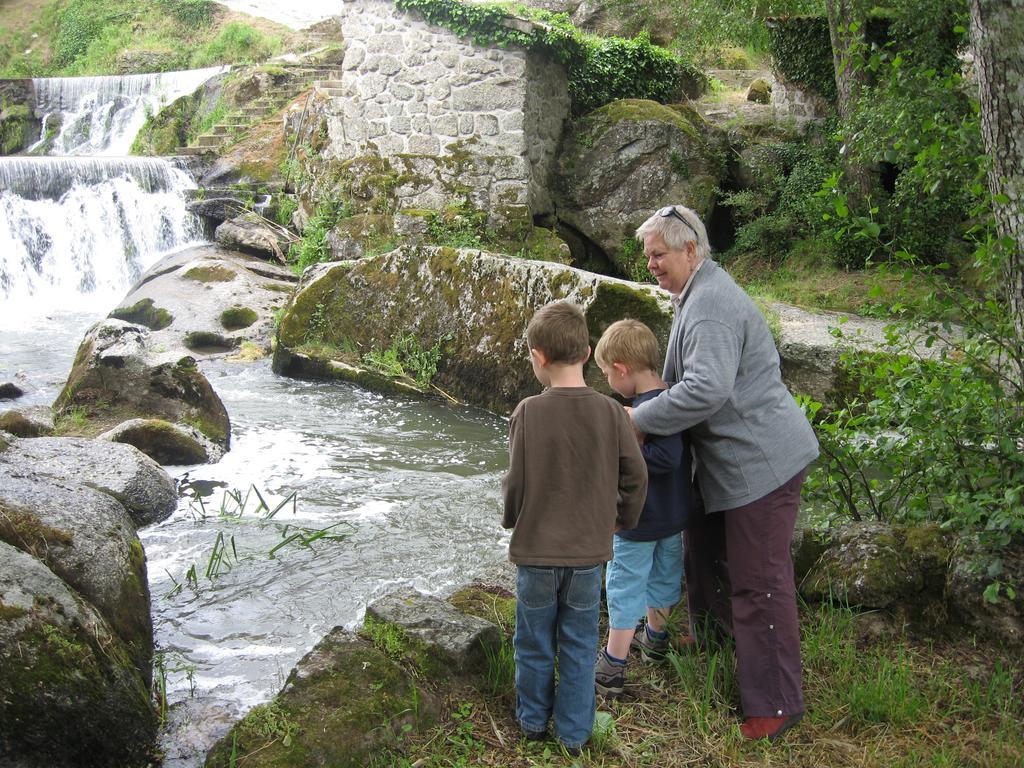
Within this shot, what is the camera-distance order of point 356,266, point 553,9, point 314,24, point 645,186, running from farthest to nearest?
1. point 314,24
2. point 553,9
3. point 645,186
4. point 356,266

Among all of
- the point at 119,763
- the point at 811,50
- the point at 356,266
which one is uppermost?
the point at 811,50

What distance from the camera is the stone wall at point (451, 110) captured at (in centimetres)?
1278

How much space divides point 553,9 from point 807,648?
21686mm

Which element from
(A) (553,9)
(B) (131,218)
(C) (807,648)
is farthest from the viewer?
(A) (553,9)

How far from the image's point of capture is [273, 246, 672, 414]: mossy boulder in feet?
26.6

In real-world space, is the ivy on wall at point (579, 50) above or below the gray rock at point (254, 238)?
above

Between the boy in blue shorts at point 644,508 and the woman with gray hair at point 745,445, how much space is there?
0.12 meters

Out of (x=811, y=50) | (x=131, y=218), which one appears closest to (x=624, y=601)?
(x=811, y=50)

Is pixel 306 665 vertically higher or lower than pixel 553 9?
lower

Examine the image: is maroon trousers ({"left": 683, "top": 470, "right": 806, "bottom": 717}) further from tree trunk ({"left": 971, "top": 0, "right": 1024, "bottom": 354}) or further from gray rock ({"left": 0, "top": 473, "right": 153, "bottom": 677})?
gray rock ({"left": 0, "top": 473, "right": 153, "bottom": 677})

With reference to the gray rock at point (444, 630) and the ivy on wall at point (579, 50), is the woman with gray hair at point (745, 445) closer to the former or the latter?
the gray rock at point (444, 630)

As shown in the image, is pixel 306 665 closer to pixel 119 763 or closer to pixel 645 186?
pixel 119 763

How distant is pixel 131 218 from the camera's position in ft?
49.9

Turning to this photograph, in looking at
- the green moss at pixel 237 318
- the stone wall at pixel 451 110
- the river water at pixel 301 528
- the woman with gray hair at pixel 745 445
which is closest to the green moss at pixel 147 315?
the green moss at pixel 237 318
